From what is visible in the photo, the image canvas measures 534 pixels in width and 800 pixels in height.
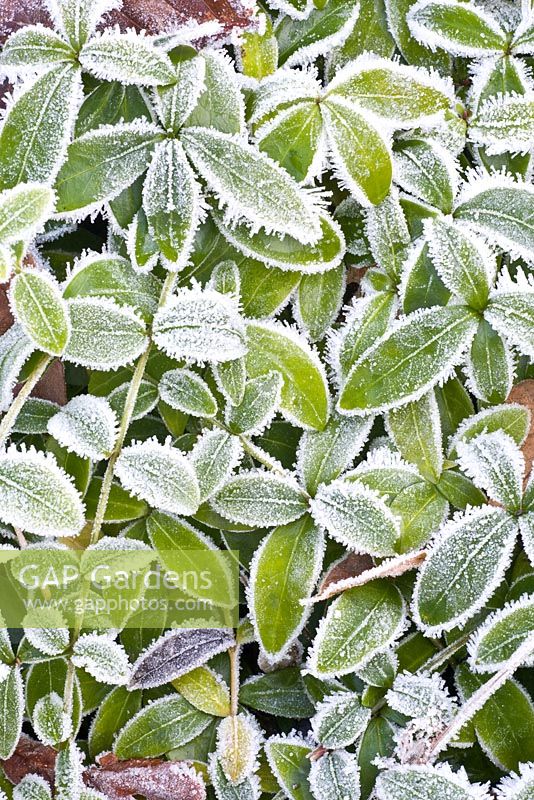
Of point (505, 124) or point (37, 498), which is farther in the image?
point (505, 124)

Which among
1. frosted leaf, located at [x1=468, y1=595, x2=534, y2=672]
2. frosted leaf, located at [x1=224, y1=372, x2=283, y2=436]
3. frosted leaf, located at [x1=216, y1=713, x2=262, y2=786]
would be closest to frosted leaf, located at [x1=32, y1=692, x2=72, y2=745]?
frosted leaf, located at [x1=216, y1=713, x2=262, y2=786]

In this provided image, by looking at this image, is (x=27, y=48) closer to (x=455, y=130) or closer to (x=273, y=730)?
(x=455, y=130)

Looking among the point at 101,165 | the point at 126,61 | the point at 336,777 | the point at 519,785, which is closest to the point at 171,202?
the point at 101,165

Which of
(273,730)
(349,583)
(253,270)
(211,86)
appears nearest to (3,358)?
(253,270)

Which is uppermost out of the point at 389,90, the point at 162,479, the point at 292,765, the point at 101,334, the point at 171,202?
the point at 389,90

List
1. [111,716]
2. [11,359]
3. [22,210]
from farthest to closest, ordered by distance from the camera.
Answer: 1. [111,716]
2. [11,359]
3. [22,210]

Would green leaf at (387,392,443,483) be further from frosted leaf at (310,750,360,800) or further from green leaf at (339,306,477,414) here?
frosted leaf at (310,750,360,800)

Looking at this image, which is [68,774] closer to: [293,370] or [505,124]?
[293,370]

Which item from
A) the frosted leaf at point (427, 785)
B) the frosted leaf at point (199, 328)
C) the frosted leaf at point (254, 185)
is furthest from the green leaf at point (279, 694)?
the frosted leaf at point (254, 185)
